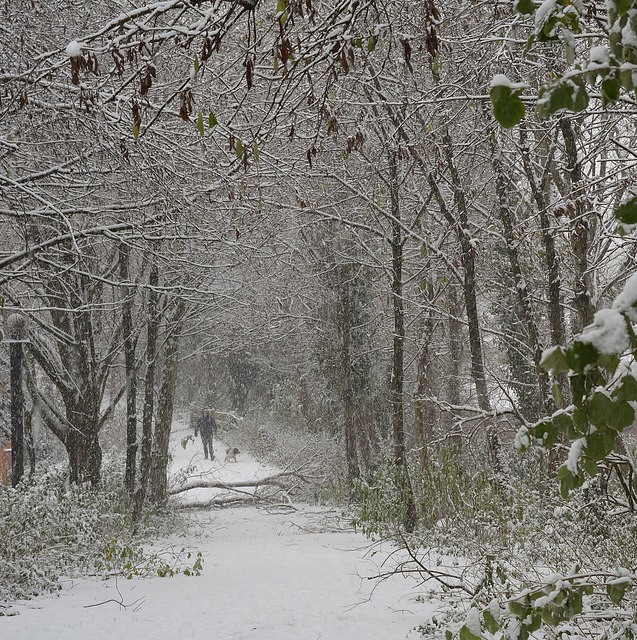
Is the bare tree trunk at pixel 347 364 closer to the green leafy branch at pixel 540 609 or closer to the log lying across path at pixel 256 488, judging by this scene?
the log lying across path at pixel 256 488

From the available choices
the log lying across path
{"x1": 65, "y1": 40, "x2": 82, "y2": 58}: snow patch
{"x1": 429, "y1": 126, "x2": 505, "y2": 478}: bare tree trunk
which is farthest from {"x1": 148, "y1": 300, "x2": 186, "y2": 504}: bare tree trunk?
{"x1": 65, "y1": 40, "x2": 82, "y2": 58}: snow patch

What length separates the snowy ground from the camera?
5258 mm

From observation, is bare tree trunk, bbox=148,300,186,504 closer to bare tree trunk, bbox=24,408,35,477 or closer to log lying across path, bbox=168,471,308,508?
log lying across path, bbox=168,471,308,508

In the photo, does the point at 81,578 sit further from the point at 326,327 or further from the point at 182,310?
the point at 326,327

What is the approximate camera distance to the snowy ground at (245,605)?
5.26 m

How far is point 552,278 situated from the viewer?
8.70 metres

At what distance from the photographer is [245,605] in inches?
248

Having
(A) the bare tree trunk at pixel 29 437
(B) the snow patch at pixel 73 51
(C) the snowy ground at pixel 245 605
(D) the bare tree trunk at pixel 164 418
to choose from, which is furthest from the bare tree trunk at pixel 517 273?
(A) the bare tree trunk at pixel 29 437

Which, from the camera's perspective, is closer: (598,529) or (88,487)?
(598,529)

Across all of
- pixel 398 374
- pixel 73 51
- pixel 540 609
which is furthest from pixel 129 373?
pixel 540 609

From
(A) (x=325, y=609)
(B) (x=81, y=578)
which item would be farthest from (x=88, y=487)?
(A) (x=325, y=609)

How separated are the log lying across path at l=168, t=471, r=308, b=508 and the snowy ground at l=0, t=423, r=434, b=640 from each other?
515cm

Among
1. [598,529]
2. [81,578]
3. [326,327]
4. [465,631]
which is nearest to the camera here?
[465,631]

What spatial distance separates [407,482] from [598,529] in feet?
15.4
